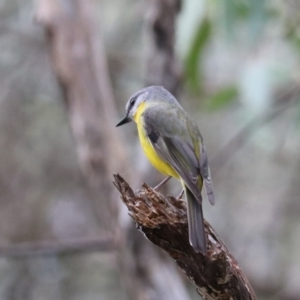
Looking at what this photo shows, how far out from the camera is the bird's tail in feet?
6.34

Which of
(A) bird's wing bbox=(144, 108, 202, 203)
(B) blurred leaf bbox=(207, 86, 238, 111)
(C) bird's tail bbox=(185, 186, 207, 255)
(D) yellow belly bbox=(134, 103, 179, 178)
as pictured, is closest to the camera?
(C) bird's tail bbox=(185, 186, 207, 255)

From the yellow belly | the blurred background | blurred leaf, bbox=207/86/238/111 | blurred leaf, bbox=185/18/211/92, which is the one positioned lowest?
the blurred background

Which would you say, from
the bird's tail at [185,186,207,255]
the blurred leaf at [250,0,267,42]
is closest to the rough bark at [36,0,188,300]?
the blurred leaf at [250,0,267,42]

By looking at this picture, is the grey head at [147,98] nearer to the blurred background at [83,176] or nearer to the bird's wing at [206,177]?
the bird's wing at [206,177]

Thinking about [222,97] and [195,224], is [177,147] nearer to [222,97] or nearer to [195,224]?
[195,224]

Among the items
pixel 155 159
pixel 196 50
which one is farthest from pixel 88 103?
pixel 155 159

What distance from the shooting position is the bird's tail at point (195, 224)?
1.93 metres

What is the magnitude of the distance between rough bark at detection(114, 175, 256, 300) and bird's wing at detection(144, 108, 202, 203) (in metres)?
0.19

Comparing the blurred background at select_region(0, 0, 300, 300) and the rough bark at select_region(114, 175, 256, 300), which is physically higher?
the rough bark at select_region(114, 175, 256, 300)

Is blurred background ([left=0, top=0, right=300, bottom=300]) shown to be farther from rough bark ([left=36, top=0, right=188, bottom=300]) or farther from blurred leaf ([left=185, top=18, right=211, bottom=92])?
rough bark ([left=36, top=0, right=188, bottom=300])

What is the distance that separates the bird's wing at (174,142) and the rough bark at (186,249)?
187 millimetres

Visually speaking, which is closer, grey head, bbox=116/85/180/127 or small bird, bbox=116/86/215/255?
small bird, bbox=116/86/215/255

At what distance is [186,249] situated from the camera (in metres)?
2.05

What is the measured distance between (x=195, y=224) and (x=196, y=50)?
233cm
